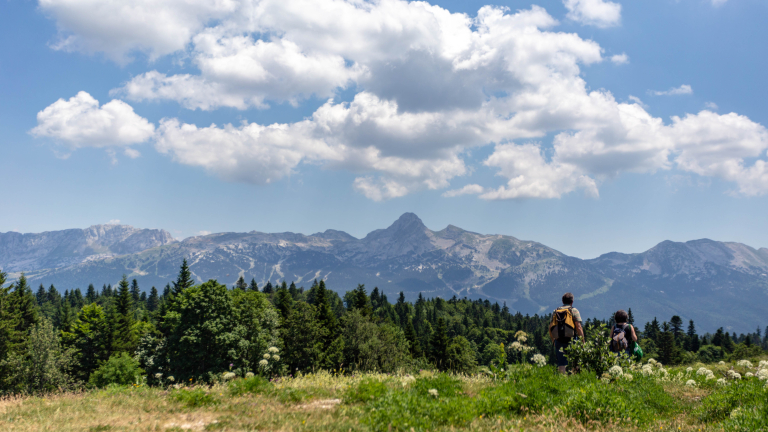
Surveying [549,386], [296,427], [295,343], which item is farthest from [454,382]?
[295,343]

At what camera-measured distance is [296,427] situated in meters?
6.86

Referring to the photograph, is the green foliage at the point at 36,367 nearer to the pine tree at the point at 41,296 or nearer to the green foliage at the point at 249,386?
the green foliage at the point at 249,386

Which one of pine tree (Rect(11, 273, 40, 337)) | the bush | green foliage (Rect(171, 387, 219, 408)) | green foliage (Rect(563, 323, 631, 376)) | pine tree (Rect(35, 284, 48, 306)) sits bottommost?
pine tree (Rect(35, 284, 48, 306))

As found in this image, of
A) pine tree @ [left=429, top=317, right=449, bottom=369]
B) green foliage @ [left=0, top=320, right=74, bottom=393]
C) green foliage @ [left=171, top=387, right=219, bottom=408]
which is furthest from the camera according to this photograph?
pine tree @ [left=429, top=317, right=449, bottom=369]

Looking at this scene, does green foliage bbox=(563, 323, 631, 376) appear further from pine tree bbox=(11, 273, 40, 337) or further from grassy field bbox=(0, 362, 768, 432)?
pine tree bbox=(11, 273, 40, 337)

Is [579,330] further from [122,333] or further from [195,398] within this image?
[122,333]

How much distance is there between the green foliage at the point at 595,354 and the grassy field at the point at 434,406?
0.38m

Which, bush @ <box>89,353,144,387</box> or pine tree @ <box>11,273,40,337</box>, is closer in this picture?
bush @ <box>89,353,144,387</box>

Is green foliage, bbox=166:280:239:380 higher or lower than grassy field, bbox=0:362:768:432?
lower

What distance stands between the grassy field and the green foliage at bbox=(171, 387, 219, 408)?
23mm

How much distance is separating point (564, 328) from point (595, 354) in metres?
1.35

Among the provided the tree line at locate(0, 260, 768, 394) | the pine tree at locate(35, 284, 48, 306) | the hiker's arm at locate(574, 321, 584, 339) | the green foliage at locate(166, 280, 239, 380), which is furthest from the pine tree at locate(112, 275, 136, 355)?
the pine tree at locate(35, 284, 48, 306)

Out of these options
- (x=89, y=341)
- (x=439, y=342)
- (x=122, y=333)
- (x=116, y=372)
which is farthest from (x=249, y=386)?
(x=439, y=342)

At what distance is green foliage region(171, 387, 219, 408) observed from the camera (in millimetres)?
8570
